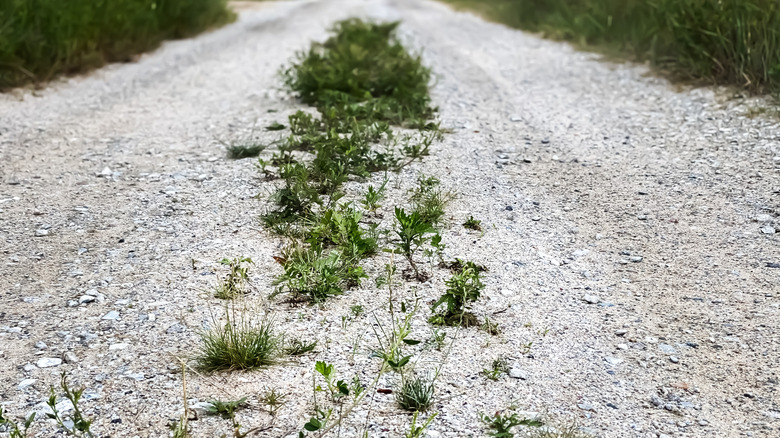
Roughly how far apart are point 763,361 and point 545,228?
168 centimetres

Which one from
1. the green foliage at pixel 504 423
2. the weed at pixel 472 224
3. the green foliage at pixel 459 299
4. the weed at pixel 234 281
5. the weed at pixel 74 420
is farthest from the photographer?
the weed at pixel 472 224

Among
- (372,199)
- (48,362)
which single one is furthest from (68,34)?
(48,362)

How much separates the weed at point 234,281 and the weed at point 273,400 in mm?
821

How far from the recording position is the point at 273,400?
273cm

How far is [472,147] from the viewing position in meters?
6.20

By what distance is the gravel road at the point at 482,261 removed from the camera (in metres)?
2.87

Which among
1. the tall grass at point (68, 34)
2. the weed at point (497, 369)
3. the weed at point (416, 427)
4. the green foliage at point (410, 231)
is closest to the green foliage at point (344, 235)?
the green foliage at point (410, 231)

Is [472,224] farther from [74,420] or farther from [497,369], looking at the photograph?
[74,420]

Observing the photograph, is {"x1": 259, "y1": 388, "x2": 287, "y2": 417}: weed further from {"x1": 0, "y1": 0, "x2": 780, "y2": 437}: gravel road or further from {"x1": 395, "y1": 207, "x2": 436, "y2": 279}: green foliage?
{"x1": 395, "y1": 207, "x2": 436, "y2": 279}: green foliage

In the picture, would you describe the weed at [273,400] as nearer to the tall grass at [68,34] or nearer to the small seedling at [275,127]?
the small seedling at [275,127]

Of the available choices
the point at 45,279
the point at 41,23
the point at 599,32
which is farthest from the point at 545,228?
the point at 599,32

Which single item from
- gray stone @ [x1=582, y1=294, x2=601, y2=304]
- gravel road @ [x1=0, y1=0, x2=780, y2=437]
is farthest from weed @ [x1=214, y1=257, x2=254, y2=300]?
gray stone @ [x1=582, y1=294, x2=601, y2=304]

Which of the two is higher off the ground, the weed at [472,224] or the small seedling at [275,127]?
the weed at [472,224]

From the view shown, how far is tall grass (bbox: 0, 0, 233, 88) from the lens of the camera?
834cm
